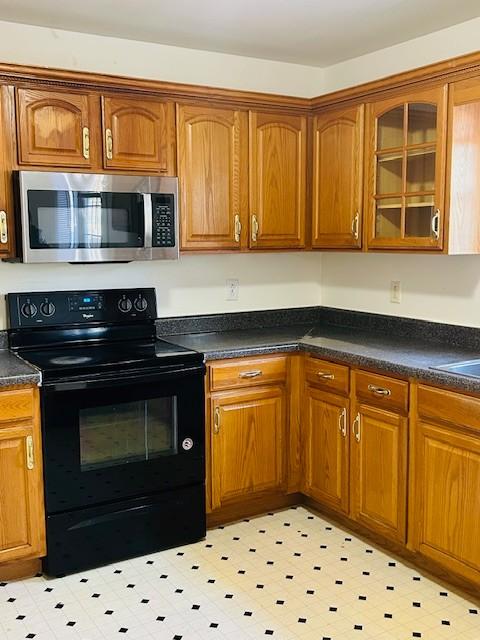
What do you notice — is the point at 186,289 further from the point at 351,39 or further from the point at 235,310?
the point at 351,39

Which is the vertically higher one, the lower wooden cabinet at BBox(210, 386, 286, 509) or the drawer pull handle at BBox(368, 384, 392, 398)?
the drawer pull handle at BBox(368, 384, 392, 398)

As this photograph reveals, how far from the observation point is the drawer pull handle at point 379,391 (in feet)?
9.09

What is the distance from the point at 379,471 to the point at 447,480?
0.39m

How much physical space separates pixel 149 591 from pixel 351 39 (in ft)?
8.83

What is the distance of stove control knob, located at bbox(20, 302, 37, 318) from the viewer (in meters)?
3.06

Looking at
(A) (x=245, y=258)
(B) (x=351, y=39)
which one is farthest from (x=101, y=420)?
(B) (x=351, y=39)

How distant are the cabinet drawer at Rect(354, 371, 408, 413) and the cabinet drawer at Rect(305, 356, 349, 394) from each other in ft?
0.28

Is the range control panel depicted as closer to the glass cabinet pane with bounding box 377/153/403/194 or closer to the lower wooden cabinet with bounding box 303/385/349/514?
the lower wooden cabinet with bounding box 303/385/349/514

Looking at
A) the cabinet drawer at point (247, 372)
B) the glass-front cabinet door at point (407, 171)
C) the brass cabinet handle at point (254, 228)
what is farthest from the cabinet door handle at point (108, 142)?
the glass-front cabinet door at point (407, 171)

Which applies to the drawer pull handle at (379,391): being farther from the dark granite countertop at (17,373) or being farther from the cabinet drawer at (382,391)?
the dark granite countertop at (17,373)

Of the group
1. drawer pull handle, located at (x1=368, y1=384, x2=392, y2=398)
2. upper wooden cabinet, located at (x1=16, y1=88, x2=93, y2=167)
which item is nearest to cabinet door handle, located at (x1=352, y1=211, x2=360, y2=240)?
drawer pull handle, located at (x1=368, y1=384, x2=392, y2=398)

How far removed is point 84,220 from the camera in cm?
292

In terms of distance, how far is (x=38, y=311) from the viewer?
3100 millimetres

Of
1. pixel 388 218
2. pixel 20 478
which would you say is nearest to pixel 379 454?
pixel 388 218
